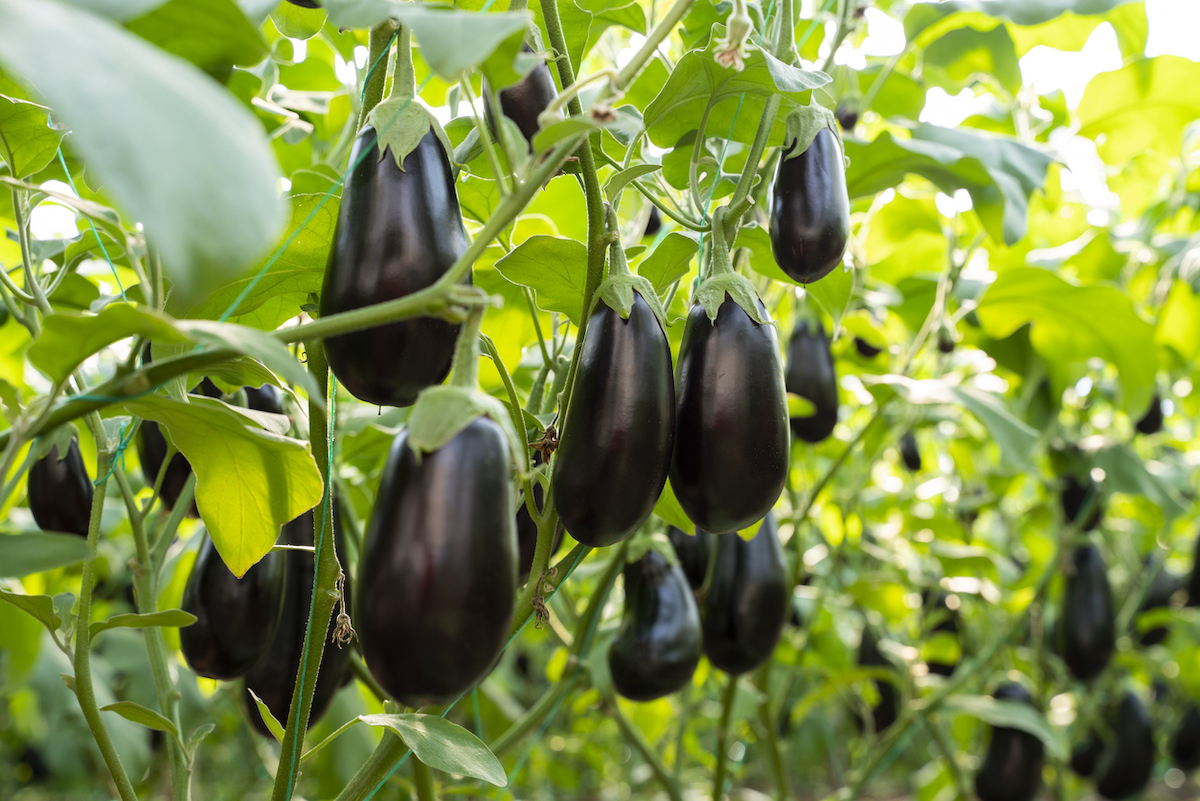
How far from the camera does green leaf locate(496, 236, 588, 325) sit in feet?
1.46

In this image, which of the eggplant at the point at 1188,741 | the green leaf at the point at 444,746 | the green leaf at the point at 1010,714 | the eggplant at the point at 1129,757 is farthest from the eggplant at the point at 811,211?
the eggplant at the point at 1188,741

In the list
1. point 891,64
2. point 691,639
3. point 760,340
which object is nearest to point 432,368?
point 760,340

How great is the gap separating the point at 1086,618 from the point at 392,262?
1.30 metres

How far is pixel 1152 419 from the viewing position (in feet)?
4.10

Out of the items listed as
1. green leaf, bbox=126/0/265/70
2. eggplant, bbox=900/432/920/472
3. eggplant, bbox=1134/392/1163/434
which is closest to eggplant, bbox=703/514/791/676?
green leaf, bbox=126/0/265/70

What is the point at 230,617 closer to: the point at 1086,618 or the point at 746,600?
the point at 746,600

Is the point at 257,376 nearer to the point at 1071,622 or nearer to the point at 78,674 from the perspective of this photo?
the point at 78,674

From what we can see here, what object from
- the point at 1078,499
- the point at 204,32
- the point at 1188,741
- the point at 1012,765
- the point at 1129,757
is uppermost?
the point at 204,32

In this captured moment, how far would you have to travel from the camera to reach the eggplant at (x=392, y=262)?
0.34 metres

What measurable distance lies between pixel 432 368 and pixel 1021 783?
1291 millimetres

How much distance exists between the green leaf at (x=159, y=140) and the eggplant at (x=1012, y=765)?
139 cm

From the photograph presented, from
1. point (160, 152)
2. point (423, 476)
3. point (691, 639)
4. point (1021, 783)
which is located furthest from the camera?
point (1021, 783)

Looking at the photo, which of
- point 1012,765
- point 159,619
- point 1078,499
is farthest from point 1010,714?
point 159,619

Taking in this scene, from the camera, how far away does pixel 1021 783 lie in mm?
1309
